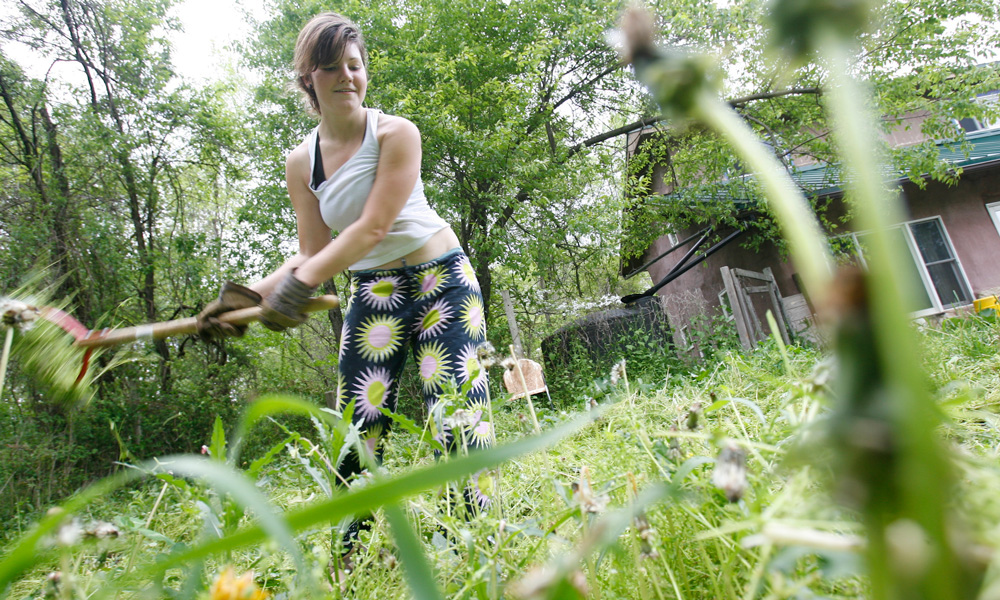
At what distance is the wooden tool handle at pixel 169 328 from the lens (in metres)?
1.57

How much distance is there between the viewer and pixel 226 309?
5.82 feet

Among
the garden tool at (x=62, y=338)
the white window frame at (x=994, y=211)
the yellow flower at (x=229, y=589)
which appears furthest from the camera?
the white window frame at (x=994, y=211)

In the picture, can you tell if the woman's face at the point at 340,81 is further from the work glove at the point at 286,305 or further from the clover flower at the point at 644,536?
the clover flower at the point at 644,536

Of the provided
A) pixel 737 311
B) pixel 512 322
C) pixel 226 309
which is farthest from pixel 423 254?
pixel 737 311

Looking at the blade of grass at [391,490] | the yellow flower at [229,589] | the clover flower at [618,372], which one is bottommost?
the yellow flower at [229,589]

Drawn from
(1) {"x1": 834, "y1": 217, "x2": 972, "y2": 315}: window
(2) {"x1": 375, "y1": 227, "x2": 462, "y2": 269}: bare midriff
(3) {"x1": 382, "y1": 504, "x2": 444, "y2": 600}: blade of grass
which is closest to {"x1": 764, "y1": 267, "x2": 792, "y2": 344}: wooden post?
(1) {"x1": 834, "y1": 217, "x2": 972, "y2": 315}: window

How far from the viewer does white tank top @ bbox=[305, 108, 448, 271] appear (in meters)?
1.96

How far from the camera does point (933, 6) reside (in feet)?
26.0

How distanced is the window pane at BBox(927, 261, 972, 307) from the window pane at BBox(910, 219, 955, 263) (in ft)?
0.49

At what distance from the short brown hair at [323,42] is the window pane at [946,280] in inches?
436

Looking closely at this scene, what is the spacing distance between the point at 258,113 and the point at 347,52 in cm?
849

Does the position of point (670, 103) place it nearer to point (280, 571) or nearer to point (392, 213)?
point (280, 571)

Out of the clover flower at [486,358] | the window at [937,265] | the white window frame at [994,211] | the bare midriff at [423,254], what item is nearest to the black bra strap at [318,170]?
the bare midriff at [423,254]

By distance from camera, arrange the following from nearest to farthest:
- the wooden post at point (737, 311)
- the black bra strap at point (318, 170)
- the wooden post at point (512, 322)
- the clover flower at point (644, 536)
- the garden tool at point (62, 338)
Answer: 1. the clover flower at point (644, 536)
2. the garden tool at point (62, 338)
3. the black bra strap at point (318, 170)
4. the wooden post at point (737, 311)
5. the wooden post at point (512, 322)
